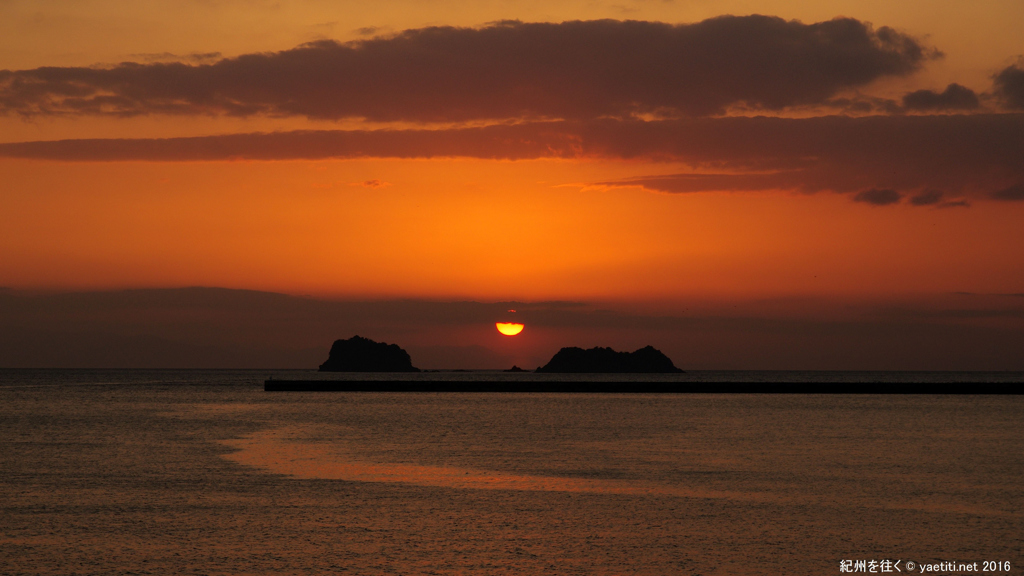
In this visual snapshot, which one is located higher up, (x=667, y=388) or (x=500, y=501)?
(x=667, y=388)

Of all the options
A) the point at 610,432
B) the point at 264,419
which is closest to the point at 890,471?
the point at 610,432

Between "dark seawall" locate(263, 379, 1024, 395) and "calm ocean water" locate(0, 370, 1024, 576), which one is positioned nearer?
"calm ocean water" locate(0, 370, 1024, 576)

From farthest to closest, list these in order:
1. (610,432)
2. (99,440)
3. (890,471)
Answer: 1. (610,432)
2. (99,440)
3. (890,471)

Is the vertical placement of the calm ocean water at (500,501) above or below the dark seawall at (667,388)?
below

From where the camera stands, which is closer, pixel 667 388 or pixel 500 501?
pixel 500 501

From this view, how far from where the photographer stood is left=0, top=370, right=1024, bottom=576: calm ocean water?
22.2 meters

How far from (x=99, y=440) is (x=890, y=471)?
44.9m

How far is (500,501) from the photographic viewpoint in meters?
30.7

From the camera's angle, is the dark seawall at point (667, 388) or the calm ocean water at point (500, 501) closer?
the calm ocean water at point (500, 501)

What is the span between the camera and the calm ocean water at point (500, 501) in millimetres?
22172

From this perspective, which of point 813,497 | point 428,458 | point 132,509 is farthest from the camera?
point 428,458

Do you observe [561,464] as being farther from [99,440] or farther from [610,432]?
[99,440]

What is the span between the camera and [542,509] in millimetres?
28938

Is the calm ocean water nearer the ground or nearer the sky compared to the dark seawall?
nearer the ground
